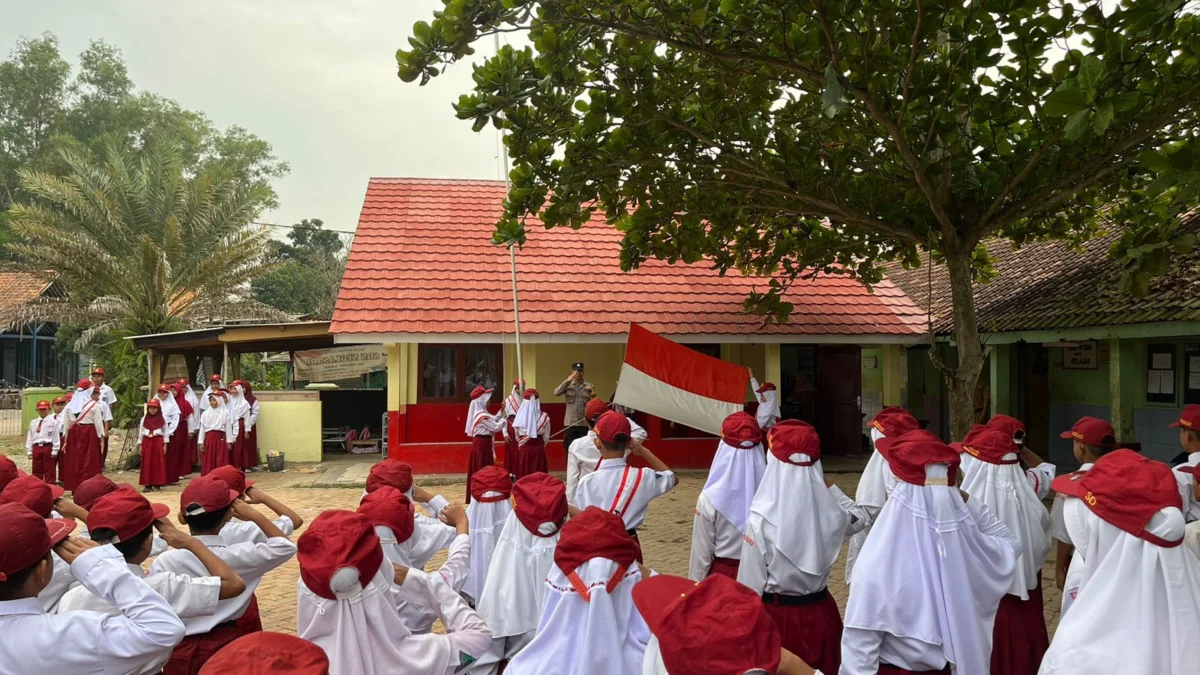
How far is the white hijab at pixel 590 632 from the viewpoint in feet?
8.97

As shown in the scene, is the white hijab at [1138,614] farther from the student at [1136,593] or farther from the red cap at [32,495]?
the red cap at [32,495]

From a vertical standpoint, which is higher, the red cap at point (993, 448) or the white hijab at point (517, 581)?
the red cap at point (993, 448)

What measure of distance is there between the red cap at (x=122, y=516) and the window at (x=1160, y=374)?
1232cm

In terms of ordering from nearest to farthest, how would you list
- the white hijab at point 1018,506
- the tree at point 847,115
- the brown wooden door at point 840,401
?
the white hijab at point 1018,506 < the tree at point 847,115 < the brown wooden door at point 840,401

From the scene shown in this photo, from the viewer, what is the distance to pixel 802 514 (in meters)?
3.70

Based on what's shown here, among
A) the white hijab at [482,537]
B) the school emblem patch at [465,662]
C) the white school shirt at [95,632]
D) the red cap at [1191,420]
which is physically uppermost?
the red cap at [1191,420]

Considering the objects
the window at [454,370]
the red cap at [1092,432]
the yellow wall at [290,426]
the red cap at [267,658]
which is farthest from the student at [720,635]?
the yellow wall at [290,426]

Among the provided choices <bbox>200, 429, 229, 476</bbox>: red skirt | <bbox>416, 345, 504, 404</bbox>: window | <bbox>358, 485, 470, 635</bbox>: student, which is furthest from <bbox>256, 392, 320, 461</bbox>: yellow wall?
<bbox>358, 485, 470, 635</bbox>: student

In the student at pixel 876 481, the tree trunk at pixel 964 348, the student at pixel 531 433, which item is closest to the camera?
the student at pixel 876 481

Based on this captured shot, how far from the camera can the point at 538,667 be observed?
9.02 feet

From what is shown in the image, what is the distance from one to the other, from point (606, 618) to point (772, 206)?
7091 mm

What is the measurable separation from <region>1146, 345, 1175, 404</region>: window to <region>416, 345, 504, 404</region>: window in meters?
9.42

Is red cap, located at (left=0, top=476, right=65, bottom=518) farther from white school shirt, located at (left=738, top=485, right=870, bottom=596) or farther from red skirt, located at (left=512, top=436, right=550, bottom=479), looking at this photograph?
red skirt, located at (left=512, top=436, right=550, bottom=479)

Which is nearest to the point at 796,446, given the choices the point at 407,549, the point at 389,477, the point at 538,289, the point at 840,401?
the point at 407,549
